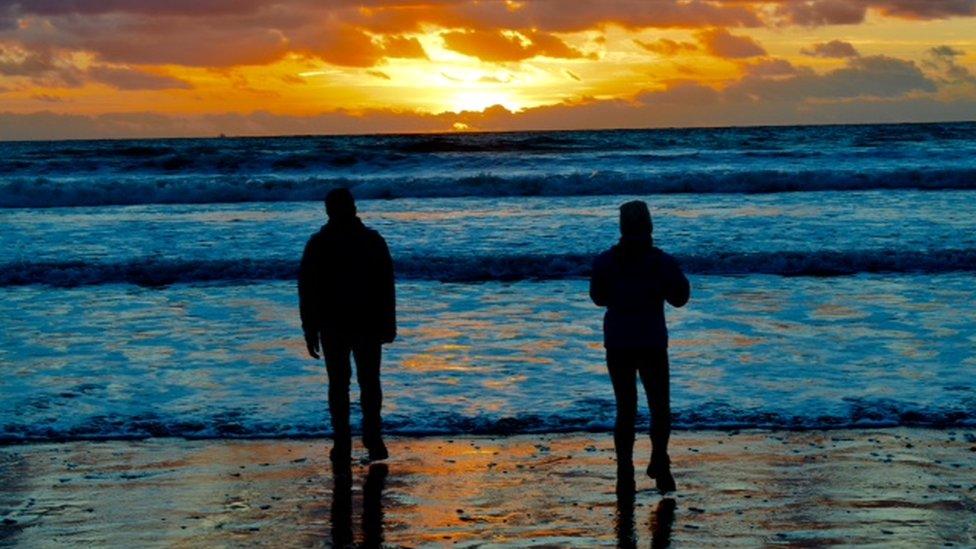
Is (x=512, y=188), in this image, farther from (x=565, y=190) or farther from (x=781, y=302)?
(x=781, y=302)

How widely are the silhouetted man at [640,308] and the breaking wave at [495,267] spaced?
1060 centimetres

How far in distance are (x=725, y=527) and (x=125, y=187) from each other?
30973mm

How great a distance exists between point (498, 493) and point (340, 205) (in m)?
1.88

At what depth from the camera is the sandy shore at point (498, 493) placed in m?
5.74

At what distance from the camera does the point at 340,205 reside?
6926 mm

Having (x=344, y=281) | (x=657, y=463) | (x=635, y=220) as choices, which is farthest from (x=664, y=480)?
(x=344, y=281)

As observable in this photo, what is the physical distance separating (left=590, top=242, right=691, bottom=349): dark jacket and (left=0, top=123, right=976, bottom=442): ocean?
2.16 m

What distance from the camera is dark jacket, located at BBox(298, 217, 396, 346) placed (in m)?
6.99

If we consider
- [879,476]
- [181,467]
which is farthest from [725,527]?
[181,467]

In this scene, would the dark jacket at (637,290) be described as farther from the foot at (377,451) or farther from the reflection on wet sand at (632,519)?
the foot at (377,451)

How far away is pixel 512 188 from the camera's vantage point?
3334 centimetres

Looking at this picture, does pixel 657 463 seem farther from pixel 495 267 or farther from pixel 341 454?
pixel 495 267

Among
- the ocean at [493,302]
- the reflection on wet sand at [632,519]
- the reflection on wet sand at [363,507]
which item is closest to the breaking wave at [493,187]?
the ocean at [493,302]

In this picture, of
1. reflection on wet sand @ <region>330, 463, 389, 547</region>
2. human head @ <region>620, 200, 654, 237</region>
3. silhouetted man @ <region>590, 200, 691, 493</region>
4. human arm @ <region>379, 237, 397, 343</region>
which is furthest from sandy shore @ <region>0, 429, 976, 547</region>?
human head @ <region>620, 200, 654, 237</region>
